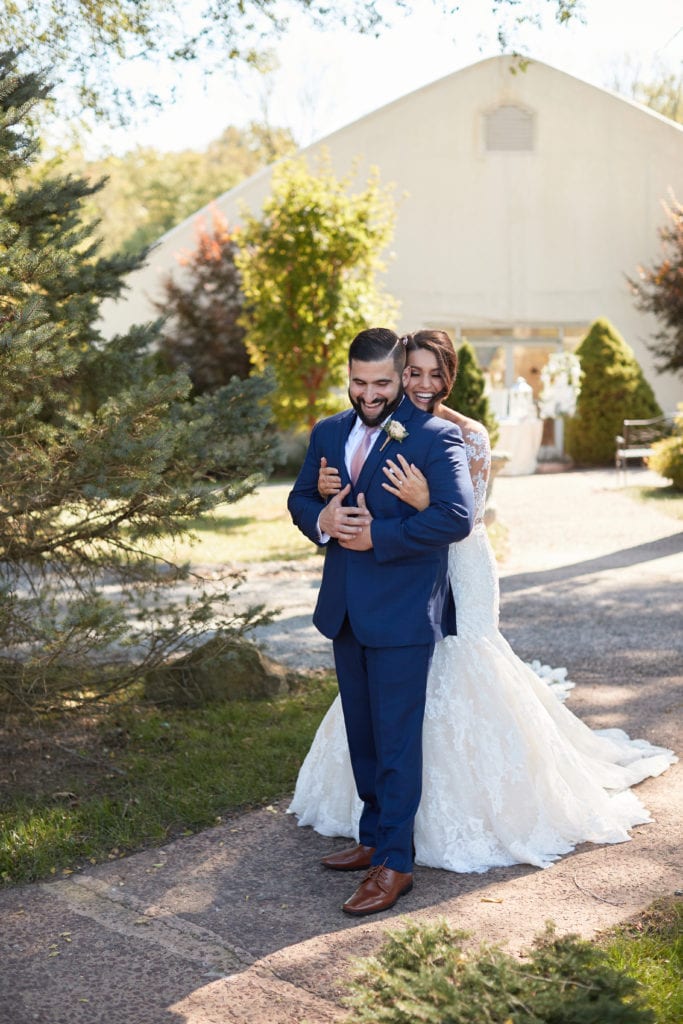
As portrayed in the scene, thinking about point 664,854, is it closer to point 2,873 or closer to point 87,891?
point 87,891

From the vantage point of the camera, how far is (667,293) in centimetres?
2184

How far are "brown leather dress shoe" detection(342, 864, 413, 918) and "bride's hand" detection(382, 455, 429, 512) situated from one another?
1.32m

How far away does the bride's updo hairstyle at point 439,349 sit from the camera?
443 cm

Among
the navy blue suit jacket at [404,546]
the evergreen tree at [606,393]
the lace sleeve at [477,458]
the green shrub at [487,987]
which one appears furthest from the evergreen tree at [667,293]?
the green shrub at [487,987]

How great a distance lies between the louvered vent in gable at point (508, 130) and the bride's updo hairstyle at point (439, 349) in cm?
1982

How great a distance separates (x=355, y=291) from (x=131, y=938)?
11926 mm

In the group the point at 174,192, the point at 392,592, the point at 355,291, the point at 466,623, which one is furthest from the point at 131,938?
the point at 174,192

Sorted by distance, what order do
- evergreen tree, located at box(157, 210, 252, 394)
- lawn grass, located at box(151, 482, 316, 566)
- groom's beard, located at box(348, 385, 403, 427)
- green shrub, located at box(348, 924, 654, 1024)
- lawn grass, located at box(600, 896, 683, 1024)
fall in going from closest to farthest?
1. green shrub, located at box(348, 924, 654, 1024)
2. lawn grass, located at box(600, 896, 683, 1024)
3. groom's beard, located at box(348, 385, 403, 427)
4. lawn grass, located at box(151, 482, 316, 566)
5. evergreen tree, located at box(157, 210, 252, 394)

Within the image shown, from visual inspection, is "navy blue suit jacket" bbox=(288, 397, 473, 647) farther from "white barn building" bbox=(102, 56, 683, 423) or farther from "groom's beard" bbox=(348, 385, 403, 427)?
"white barn building" bbox=(102, 56, 683, 423)

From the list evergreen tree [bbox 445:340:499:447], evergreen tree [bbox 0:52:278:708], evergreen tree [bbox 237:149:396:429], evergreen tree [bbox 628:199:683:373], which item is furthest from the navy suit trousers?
evergreen tree [bbox 628:199:683:373]

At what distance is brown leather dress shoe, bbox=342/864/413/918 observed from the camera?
3.97 meters

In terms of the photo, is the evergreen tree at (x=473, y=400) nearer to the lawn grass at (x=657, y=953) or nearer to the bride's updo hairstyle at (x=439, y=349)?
the bride's updo hairstyle at (x=439, y=349)

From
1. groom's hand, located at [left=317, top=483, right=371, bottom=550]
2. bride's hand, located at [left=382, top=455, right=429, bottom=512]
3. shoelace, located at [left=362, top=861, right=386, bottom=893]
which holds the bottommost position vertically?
shoelace, located at [left=362, top=861, right=386, bottom=893]

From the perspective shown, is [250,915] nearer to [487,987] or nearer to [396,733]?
[396,733]
